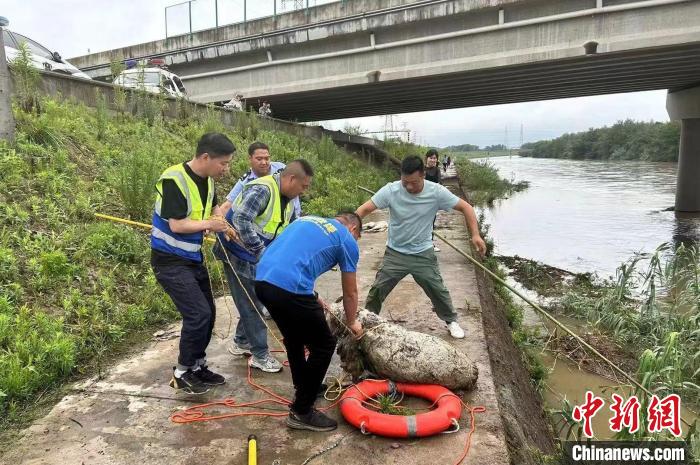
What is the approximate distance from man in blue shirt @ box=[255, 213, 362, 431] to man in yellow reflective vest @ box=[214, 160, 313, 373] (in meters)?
0.55

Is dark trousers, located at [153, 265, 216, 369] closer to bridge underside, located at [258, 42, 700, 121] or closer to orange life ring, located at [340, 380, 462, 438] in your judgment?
orange life ring, located at [340, 380, 462, 438]

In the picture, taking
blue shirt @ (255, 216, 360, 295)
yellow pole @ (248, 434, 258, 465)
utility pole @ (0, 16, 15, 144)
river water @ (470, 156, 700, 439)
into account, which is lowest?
river water @ (470, 156, 700, 439)

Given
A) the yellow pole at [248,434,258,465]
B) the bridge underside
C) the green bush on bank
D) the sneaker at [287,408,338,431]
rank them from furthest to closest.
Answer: the green bush on bank < the bridge underside < the sneaker at [287,408,338,431] < the yellow pole at [248,434,258,465]

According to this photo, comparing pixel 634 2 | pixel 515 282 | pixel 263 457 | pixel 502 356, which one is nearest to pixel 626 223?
pixel 634 2

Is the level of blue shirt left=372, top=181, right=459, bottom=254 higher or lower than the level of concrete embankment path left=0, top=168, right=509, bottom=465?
higher

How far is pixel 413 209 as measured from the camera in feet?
13.9

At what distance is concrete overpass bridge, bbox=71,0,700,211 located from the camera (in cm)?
1092

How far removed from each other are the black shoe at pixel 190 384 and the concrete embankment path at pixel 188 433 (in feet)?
0.22

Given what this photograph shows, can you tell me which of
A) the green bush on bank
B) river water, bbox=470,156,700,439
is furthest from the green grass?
the green bush on bank

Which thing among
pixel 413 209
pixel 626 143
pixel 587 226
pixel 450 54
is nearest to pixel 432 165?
pixel 413 209

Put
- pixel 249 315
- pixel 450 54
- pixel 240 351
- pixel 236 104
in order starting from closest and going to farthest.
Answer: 1. pixel 249 315
2. pixel 240 351
3. pixel 450 54
4. pixel 236 104

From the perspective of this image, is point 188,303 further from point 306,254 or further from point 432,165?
point 432,165

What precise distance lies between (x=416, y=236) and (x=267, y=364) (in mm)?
1693

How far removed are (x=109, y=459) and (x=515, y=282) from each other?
841 cm
